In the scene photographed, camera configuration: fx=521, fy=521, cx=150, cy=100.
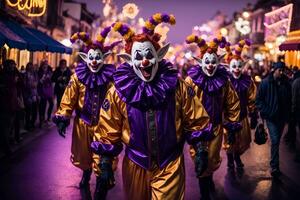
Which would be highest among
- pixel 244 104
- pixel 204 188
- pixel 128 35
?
pixel 128 35

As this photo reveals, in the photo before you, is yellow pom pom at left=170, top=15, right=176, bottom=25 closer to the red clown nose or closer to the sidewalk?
the red clown nose

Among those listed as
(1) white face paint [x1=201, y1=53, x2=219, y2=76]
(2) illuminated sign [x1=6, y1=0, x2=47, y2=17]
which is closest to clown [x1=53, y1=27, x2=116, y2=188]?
(1) white face paint [x1=201, y1=53, x2=219, y2=76]

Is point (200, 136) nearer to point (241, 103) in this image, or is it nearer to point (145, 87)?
point (145, 87)

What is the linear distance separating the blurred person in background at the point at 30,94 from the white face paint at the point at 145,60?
321 inches

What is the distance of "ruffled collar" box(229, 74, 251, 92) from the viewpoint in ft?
31.6

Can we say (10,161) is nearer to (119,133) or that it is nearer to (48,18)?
(119,133)

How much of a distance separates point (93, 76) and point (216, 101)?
1.86 meters

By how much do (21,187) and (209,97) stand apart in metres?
3.12

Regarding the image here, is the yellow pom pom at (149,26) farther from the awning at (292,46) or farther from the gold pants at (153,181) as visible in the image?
the awning at (292,46)

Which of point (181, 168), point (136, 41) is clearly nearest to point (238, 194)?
point (181, 168)

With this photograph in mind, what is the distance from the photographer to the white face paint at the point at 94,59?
7922 mm

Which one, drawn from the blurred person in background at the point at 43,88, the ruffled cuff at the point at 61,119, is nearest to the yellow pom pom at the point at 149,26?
the ruffled cuff at the point at 61,119

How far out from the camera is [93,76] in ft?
25.4

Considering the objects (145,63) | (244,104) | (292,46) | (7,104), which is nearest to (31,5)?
(7,104)
